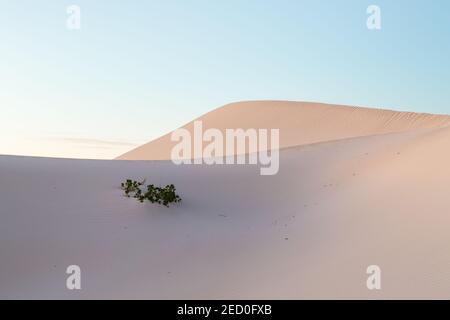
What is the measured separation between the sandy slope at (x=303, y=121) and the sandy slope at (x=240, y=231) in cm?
2463

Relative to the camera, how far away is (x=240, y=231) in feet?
32.2

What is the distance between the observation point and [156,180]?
46.5 feet

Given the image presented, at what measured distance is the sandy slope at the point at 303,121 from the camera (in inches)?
1527

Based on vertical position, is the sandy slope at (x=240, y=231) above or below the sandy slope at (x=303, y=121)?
below

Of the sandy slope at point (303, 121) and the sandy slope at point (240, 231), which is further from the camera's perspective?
the sandy slope at point (303, 121)

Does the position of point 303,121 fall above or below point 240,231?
above

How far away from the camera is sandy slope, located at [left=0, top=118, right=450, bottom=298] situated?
6.94 meters

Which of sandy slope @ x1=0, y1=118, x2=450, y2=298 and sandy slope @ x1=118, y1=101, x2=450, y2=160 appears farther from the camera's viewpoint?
sandy slope @ x1=118, y1=101, x2=450, y2=160

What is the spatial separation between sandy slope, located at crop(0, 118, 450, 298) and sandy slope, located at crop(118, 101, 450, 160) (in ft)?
80.8

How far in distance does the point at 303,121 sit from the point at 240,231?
33585 mm

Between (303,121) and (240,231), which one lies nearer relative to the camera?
(240,231)

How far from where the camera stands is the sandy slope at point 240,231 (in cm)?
694

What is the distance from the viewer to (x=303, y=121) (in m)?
42.3
